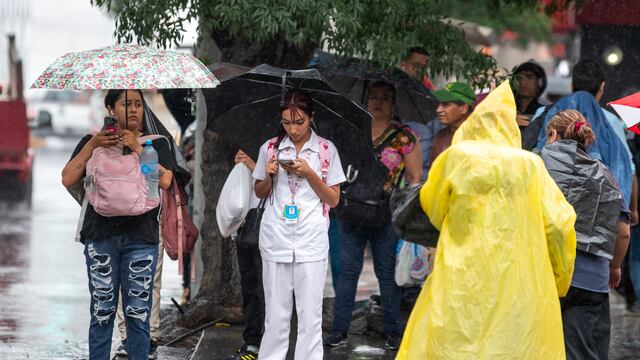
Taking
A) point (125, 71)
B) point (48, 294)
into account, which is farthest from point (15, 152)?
point (125, 71)

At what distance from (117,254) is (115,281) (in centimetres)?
17

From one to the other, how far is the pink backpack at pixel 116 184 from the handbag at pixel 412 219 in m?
1.80

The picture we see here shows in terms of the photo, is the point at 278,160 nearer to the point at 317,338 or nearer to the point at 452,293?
the point at 317,338

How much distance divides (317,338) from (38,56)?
3850 cm

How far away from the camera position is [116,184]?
22.4 feet

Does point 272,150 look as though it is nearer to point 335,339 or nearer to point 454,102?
point 335,339

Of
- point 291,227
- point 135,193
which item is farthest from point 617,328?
point 135,193

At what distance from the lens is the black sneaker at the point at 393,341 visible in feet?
28.4

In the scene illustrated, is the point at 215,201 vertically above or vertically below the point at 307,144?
below

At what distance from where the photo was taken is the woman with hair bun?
637cm

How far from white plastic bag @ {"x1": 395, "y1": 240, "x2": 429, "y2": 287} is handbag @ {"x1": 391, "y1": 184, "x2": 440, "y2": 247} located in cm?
303

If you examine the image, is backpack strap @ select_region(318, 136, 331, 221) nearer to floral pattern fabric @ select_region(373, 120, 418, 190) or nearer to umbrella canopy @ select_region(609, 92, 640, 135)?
floral pattern fabric @ select_region(373, 120, 418, 190)

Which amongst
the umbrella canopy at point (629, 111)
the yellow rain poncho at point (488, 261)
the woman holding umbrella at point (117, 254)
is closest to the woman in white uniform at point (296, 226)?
the woman holding umbrella at point (117, 254)

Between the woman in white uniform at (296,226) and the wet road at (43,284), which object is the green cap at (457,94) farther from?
the wet road at (43,284)
